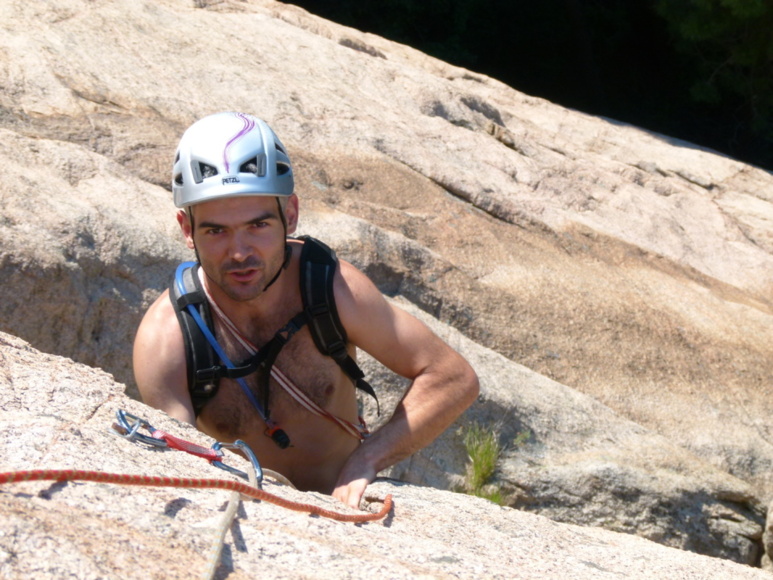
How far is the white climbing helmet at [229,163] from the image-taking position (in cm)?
317

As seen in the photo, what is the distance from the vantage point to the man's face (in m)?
3.15

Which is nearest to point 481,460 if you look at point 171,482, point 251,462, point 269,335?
point 269,335

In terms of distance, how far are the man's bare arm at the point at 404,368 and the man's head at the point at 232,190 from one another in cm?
28

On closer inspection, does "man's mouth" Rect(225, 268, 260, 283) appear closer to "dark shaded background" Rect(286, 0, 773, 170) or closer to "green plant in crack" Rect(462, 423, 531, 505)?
"green plant in crack" Rect(462, 423, 531, 505)

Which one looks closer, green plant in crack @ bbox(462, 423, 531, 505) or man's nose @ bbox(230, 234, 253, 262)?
man's nose @ bbox(230, 234, 253, 262)

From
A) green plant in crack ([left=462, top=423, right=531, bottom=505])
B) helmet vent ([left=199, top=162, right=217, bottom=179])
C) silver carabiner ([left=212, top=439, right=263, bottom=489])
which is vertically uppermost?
helmet vent ([left=199, top=162, right=217, bottom=179])

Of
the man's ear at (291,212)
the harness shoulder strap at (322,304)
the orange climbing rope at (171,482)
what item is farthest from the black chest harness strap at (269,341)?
the orange climbing rope at (171,482)

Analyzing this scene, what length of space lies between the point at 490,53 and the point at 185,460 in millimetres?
12872

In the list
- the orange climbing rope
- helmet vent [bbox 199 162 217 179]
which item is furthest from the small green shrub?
the orange climbing rope

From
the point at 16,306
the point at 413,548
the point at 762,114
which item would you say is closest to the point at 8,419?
the point at 413,548

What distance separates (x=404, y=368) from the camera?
3.32 m

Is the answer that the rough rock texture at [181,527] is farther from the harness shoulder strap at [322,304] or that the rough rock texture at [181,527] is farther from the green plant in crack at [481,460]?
the green plant in crack at [481,460]

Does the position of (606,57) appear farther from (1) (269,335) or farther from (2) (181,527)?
(2) (181,527)

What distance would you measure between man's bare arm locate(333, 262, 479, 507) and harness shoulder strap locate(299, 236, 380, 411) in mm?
33
